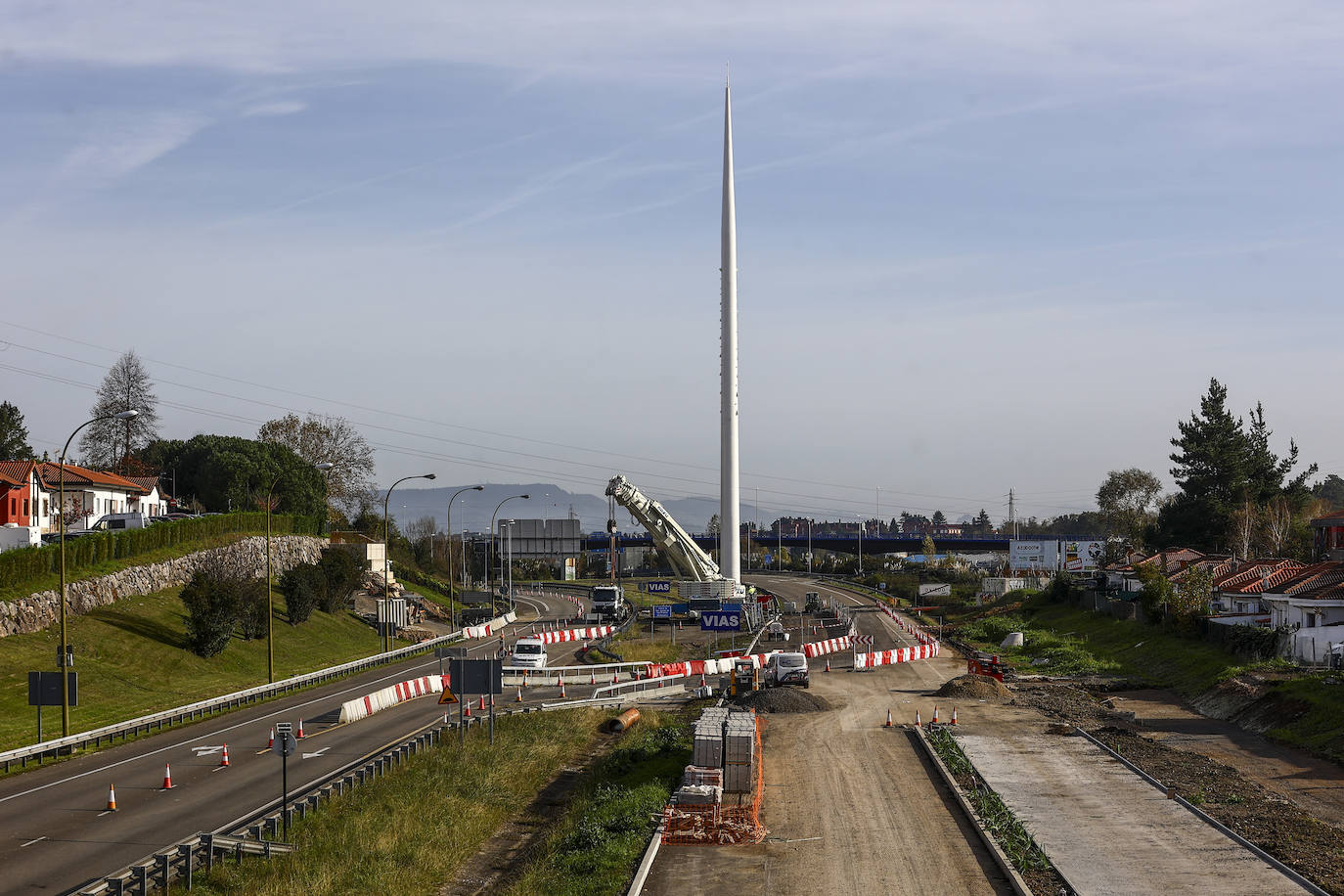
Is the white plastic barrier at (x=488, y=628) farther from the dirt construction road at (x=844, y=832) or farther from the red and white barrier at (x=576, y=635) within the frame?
the dirt construction road at (x=844, y=832)

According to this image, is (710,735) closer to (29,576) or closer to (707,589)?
(29,576)

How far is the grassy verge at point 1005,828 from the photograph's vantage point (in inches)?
889

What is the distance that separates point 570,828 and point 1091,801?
12689 millimetres

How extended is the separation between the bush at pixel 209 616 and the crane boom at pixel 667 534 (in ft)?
104

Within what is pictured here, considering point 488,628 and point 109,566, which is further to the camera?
point 488,628

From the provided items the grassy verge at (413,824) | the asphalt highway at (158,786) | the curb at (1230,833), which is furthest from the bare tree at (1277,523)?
the grassy verge at (413,824)

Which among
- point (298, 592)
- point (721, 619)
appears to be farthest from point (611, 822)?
point (298, 592)

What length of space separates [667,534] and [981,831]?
222 ft

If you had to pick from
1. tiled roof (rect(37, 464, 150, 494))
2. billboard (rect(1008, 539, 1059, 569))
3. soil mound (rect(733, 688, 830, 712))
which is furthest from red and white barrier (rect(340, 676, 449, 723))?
billboard (rect(1008, 539, 1059, 569))

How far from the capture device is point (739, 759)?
96.7 feet

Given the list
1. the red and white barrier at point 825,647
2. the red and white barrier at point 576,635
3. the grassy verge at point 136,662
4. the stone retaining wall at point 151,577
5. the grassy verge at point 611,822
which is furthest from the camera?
the red and white barrier at point 576,635

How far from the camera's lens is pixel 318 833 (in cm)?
2478

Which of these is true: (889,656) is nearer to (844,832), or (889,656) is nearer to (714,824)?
(844,832)

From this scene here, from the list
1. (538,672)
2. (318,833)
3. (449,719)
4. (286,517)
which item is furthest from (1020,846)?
(286,517)
